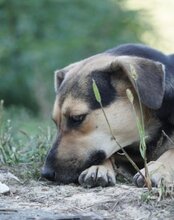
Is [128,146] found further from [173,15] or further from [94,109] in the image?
[173,15]

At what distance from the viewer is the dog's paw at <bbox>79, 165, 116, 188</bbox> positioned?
5.32m

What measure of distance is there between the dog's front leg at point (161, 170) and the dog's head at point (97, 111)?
1.03 ft

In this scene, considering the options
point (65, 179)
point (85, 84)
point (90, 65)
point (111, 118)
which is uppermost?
point (90, 65)

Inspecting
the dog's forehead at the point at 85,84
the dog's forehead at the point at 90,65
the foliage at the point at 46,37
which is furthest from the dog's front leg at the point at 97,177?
the foliage at the point at 46,37

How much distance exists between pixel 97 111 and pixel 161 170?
653 millimetres

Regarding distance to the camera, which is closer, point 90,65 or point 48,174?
point 48,174

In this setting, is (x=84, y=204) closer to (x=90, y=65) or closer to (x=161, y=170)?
(x=161, y=170)

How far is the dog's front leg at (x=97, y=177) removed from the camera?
532cm

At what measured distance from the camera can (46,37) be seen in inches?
552

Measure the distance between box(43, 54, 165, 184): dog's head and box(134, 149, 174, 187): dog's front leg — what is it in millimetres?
315

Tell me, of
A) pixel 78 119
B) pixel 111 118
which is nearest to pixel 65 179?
pixel 78 119

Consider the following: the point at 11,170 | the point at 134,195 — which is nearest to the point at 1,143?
the point at 11,170

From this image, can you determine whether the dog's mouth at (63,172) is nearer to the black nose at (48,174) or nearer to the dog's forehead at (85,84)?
the black nose at (48,174)

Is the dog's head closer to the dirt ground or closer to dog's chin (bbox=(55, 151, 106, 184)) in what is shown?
dog's chin (bbox=(55, 151, 106, 184))
